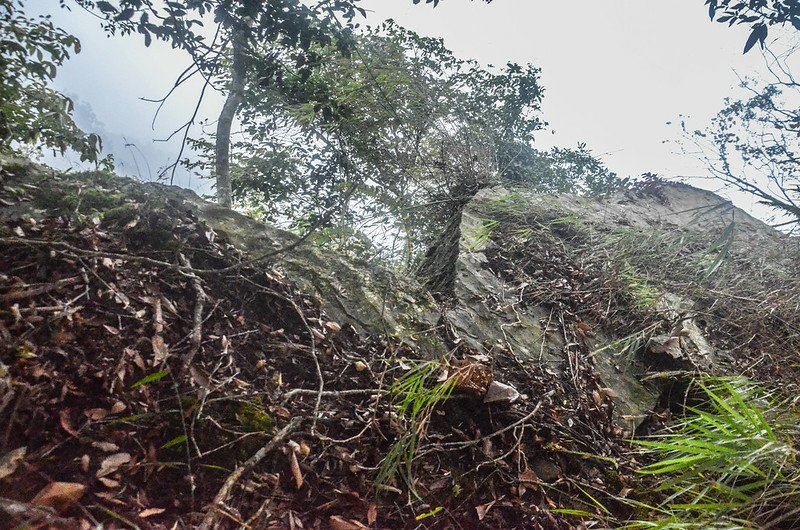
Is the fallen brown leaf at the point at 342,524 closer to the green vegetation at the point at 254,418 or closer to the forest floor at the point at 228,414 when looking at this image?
the forest floor at the point at 228,414

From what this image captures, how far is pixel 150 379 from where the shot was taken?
3.73 feet

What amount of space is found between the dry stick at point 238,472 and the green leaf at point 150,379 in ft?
1.18

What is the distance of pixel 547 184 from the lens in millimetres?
7371

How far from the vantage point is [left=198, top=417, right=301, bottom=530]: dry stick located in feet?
2.99

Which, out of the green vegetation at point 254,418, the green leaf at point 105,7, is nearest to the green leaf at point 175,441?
the green vegetation at point 254,418

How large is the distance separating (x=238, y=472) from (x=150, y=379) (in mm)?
383

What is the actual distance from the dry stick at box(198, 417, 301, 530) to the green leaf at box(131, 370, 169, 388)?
1.18 ft

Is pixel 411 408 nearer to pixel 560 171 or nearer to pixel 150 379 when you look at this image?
pixel 150 379

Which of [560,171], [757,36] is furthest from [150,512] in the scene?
[560,171]

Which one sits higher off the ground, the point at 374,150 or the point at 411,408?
the point at 374,150

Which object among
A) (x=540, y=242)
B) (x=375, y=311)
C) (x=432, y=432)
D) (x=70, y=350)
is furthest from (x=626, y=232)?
(x=70, y=350)

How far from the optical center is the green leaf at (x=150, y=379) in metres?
1.12

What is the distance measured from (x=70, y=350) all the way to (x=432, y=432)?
45.3 inches

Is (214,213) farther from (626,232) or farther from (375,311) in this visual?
(626,232)
